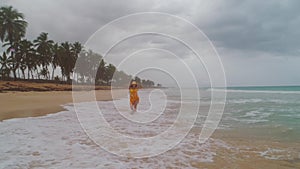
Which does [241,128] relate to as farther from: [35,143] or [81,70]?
[81,70]

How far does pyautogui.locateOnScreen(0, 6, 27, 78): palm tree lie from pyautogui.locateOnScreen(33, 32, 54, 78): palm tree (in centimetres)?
807

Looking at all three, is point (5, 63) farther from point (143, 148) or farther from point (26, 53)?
point (143, 148)

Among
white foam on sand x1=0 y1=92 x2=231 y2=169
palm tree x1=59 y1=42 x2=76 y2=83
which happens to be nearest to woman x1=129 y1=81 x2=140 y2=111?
white foam on sand x1=0 y1=92 x2=231 y2=169

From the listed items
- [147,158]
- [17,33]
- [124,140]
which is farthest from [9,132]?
[17,33]

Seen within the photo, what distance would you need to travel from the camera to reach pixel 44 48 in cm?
4862

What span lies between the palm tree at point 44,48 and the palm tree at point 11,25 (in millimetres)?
8067

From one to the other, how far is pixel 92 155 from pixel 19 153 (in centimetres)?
164

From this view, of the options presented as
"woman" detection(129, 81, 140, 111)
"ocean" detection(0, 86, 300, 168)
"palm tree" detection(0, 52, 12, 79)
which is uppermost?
"palm tree" detection(0, 52, 12, 79)

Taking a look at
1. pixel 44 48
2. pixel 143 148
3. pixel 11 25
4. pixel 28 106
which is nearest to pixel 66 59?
pixel 44 48

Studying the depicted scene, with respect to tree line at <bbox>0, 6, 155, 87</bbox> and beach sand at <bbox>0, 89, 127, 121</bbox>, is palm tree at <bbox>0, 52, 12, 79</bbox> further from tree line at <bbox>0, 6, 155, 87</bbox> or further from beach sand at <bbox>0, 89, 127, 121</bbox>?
beach sand at <bbox>0, 89, 127, 121</bbox>

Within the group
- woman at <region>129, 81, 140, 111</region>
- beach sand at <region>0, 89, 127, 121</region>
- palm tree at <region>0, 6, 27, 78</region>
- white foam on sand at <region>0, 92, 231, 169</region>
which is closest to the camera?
white foam on sand at <region>0, 92, 231, 169</region>

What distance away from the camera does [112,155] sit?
5.18m

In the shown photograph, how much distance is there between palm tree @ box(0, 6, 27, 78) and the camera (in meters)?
37.6

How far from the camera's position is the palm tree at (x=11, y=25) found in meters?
37.6
